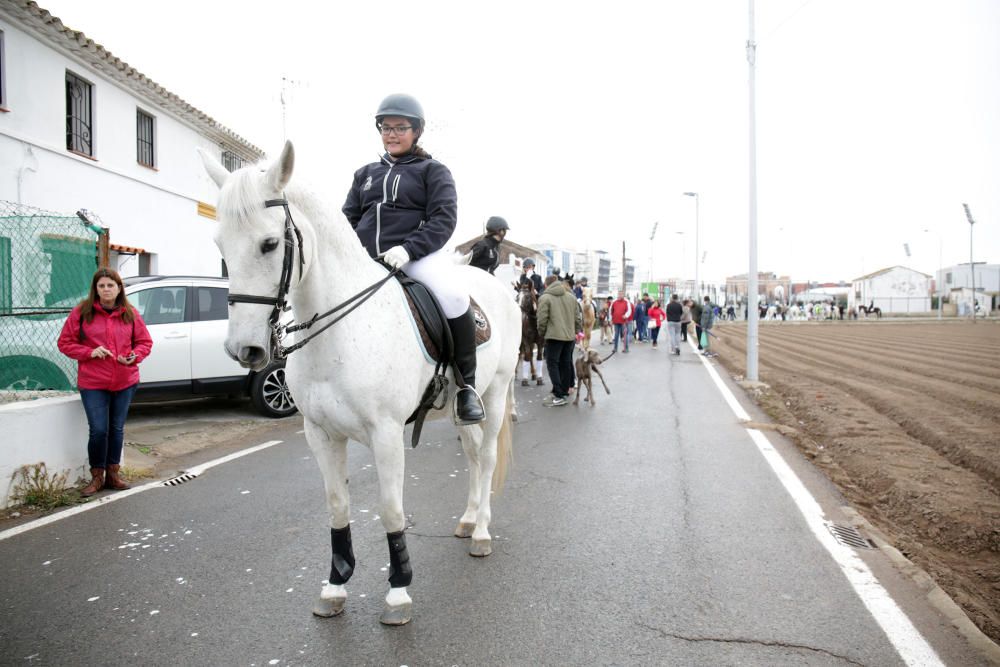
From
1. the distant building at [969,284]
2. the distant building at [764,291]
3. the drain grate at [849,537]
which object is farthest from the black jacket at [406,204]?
the distant building at [969,284]

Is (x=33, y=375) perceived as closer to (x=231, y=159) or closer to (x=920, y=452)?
(x=920, y=452)

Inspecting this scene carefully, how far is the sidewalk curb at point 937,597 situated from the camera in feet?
9.70

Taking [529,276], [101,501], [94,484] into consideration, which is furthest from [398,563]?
[529,276]

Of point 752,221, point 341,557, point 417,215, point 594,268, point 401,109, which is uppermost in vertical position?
point 594,268

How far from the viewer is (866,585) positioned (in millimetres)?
3650

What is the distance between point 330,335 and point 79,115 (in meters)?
14.8

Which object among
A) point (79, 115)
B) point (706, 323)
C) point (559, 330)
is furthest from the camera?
point (706, 323)

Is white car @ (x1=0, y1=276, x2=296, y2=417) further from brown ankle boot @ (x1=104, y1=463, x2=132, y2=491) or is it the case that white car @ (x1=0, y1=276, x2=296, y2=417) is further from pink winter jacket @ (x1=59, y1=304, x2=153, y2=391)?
brown ankle boot @ (x1=104, y1=463, x2=132, y2=491)

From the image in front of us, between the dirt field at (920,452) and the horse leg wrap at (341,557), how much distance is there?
3.39 m

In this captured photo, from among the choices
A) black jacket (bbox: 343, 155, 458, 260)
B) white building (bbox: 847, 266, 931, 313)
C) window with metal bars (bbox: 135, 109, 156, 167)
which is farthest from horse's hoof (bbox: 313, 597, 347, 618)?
white building (bbox: 847, 266, 931, 313)

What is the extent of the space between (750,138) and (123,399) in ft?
44.7

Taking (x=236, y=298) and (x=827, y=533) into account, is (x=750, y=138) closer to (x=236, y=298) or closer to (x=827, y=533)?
(x=827, y=533)

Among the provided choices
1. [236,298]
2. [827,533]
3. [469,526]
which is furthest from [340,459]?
[827,533]

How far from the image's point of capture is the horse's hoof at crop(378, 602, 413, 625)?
10.5 ft
